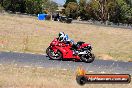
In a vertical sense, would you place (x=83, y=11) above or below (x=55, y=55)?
below

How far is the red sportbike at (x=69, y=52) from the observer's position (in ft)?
71.4

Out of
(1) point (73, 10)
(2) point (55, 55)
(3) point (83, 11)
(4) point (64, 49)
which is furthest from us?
(1) point (73, 10)

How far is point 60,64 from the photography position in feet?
65.6

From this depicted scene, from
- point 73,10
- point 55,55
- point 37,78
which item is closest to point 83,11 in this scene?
point 73,10

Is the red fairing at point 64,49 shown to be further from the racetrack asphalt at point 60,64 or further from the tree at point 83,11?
the tree at point 83,11

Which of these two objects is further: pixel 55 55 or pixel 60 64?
pixel 55 55

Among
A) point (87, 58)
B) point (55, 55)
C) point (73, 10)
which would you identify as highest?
point (55, 55)

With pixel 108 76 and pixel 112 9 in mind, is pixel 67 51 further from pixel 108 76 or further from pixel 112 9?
pixel 112 9

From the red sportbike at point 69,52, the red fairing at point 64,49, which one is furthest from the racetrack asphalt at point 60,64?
the red fairing at point 64,49

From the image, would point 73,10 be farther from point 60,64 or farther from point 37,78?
point 37,78

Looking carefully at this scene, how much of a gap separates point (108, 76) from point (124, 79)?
1.50 feet

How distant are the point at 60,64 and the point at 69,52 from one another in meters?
2.11

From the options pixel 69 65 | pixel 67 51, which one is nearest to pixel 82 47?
pixel 67 51

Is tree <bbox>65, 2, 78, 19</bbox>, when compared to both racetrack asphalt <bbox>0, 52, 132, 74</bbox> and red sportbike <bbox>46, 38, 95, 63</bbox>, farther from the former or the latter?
red sportbike <bbox>46, 38, 95, 63</bbox>
